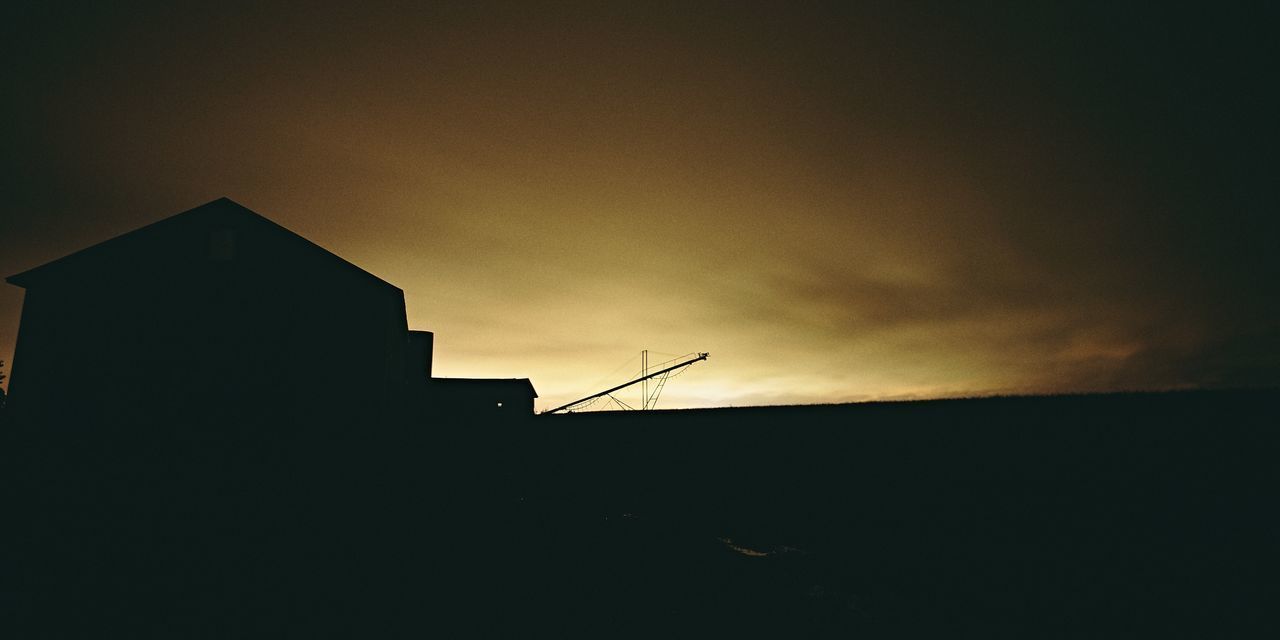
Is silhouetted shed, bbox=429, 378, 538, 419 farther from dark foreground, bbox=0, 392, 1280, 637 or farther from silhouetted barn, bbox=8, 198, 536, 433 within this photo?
silhouetted barn, bbox=8, 198, 536, 433

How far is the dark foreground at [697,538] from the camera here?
9281mm

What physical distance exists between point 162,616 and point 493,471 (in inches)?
744

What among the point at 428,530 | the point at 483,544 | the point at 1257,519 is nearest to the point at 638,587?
the point at 483,544

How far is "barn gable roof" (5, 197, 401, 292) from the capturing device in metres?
15.6

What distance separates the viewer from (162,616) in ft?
31.0

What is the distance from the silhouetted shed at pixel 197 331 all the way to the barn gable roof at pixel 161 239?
3 cm

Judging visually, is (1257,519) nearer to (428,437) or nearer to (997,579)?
(997,579)

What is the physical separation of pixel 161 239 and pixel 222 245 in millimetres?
1703

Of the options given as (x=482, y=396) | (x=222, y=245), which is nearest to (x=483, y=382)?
(x=482, y=396)

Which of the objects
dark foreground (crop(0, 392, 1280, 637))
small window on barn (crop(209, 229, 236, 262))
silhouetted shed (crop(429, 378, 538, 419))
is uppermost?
small window on barn (crop(209, 229, 236, 262))

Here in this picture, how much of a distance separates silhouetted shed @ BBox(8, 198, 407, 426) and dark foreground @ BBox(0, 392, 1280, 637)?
1073 mm

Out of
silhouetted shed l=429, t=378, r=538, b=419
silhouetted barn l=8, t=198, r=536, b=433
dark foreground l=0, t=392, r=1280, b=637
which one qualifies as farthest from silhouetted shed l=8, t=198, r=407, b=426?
silhouetted shed l=429, t=378, r=538, b=419

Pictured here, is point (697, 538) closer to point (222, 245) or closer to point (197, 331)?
point (197, 331)

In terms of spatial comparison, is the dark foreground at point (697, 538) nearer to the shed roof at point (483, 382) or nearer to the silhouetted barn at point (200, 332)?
the silhouetted barn at point (200, 332)
